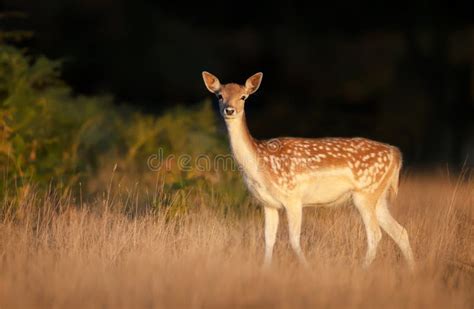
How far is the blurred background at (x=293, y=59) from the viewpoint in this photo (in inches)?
673

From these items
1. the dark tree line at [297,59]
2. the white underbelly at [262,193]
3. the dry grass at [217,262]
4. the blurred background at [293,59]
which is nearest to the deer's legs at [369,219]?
the dry grass at [217,262]

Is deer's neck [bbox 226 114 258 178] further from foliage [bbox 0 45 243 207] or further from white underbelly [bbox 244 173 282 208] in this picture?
foliage [bbox 0 45 243 207]

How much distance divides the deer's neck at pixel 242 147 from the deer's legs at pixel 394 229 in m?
1.30

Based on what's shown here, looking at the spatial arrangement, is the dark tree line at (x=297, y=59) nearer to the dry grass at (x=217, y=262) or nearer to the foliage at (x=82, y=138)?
the foliage at (x=82, y=138)

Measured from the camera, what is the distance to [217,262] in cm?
641

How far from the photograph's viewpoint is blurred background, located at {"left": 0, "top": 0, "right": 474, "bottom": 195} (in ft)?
56.1

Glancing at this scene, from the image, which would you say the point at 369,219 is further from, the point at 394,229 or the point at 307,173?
the point at 307,173

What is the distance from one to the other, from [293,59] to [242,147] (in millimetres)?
11635

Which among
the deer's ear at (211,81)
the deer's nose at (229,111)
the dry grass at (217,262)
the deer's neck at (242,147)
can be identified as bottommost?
the dry grass at (217,262)

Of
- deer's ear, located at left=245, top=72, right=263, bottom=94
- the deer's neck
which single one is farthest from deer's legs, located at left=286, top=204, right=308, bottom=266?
deer's ear, located at left=245, top=72, right=263, bottom=94

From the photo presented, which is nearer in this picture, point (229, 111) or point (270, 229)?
point (229, 111)

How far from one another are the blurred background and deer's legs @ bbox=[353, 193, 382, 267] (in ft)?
29.3

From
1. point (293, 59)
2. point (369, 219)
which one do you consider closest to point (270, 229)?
point (369, 219)

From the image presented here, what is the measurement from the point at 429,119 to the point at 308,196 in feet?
33.5
